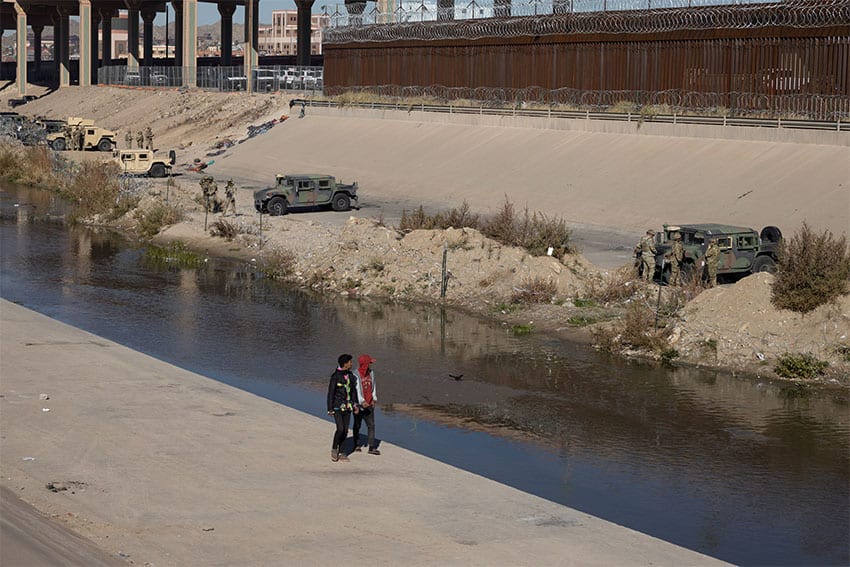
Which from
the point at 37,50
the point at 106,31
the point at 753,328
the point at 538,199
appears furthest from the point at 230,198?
the point at 37,50

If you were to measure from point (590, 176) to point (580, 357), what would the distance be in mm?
19033

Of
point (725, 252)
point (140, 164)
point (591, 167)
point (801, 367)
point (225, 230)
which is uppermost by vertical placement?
point (140, 164)

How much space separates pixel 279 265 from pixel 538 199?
1151cm

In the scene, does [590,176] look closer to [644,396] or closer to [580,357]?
[580,357]

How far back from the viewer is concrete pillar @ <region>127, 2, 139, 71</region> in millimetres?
101000

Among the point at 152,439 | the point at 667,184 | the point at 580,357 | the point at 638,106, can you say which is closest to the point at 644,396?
the point at 580,357

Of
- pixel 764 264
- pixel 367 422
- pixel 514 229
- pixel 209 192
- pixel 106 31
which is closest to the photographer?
pixel 367 422

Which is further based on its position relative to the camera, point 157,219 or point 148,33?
point 148,33

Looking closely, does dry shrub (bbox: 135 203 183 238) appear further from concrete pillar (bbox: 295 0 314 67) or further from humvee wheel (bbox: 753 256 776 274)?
concrete pillar (bbox: 295 0 314 67)

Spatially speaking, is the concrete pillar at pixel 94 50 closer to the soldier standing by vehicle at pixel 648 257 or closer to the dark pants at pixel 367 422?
the soldier standing by vehicle at pixel 648 257

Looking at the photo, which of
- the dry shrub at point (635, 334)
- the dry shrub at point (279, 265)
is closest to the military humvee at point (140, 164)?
the dry shrub at point (279, 265)

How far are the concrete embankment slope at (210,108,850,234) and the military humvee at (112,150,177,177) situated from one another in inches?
140

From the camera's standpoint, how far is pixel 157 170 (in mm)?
52688

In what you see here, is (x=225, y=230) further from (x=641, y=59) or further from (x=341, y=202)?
(x=641, y=59)
